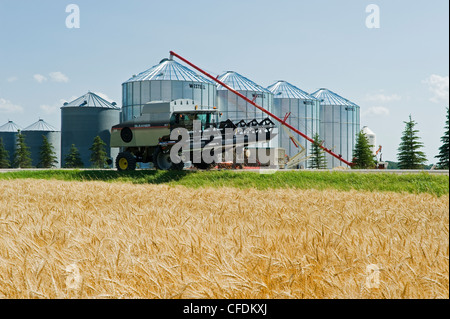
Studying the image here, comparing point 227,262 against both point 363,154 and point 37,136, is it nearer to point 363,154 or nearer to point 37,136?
point 363,154

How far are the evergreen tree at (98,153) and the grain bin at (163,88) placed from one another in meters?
4.33

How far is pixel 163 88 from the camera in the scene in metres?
43.0

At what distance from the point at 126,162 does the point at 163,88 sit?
66.1 feet

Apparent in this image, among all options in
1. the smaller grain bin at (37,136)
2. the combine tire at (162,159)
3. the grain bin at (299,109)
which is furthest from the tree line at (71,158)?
the combine tire at (162,159)

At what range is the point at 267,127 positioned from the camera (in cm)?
2062

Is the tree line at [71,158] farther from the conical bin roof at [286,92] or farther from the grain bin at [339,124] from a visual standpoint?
the grain bin at [339,124]

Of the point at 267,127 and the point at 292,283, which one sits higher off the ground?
the point at 267,127

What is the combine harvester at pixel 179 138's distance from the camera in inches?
805

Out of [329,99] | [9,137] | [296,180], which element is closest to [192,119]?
[296,180]

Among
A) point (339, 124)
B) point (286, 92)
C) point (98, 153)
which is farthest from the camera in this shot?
point (339, 124)

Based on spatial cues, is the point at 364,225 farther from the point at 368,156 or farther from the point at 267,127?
the point at 368,156
